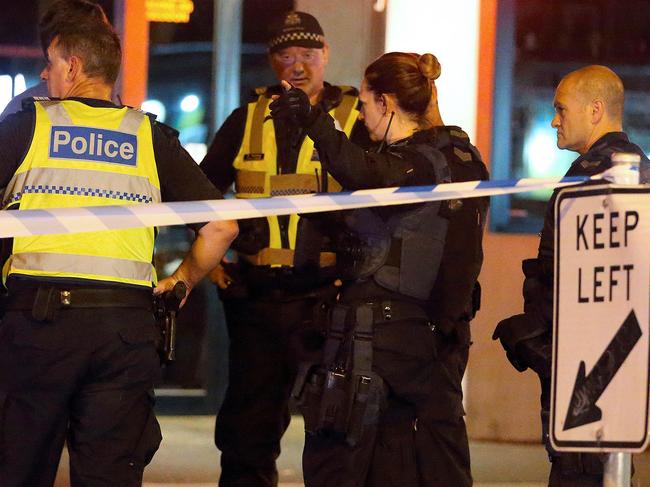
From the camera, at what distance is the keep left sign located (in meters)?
3.39

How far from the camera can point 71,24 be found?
4.31 meters

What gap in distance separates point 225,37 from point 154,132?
4.06 m

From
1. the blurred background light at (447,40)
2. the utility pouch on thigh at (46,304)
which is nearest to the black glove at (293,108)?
the utility pouch on thigh at (46,304)

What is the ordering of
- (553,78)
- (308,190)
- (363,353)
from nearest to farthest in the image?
(363,353), (308,190), (553,78)

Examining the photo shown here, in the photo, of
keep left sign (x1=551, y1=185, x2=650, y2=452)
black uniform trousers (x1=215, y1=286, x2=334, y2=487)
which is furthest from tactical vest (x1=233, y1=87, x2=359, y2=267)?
keep left sign (x1=551, y1=185, x2=650, y2=452)

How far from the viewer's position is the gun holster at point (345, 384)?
4.54 m

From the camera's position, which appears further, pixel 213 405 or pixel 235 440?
pixel 213 405

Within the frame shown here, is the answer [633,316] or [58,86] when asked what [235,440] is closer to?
[58,86]

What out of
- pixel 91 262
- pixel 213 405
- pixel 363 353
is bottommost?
pixel 213 405

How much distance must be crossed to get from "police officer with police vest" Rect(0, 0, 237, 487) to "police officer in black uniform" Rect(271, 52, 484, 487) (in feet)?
2.19

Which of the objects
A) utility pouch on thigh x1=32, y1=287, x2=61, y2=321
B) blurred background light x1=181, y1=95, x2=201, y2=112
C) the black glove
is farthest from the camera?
blurred background light x1=181, y1=95, x2=201, y2=112

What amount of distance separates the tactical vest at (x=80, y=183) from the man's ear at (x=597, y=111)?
59.8 inches

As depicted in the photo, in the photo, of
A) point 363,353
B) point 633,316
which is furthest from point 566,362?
point 363,353

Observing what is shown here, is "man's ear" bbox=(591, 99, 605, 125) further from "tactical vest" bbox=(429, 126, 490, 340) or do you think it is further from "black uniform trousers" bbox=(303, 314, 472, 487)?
"black uniform trousers" bbox=(303, 314, 472, 487)
